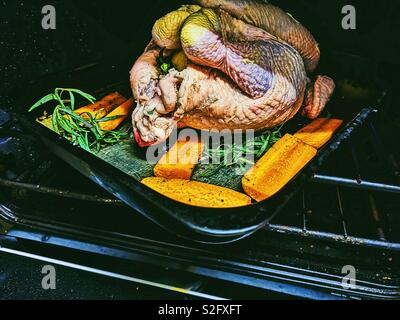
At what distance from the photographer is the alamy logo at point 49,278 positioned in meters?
1.49

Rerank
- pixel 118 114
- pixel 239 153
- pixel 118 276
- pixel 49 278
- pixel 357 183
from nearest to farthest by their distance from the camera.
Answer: pixel 357 183 < pixel 118 276 < pixel 49 278 < pixel 239 153 < pixel 118 114

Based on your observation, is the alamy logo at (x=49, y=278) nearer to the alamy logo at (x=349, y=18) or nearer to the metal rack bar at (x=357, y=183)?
the metal rack bar at (x=357, y=183)

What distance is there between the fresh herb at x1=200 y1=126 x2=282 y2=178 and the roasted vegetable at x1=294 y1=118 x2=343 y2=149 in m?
0.13

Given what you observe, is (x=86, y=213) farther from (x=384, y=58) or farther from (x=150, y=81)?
(x=384, y=58)

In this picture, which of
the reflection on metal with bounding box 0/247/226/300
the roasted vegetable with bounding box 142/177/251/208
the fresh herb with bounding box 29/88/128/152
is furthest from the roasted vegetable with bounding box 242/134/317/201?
the fresh herb with bounding box 29/88/128/152

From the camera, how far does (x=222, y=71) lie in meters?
1.58


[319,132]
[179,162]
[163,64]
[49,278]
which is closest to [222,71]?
[163,64]

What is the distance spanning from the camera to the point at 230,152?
171cm

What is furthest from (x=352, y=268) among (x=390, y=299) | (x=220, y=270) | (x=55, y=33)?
(x=55, y=33)

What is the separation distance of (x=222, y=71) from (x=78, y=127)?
772 mm

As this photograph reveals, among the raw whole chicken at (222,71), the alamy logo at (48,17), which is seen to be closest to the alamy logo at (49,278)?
the raw whole chicken at (222,71)

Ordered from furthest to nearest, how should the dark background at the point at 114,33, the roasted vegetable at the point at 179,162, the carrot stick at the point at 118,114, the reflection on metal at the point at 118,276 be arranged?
the carrot stick at the point at 118,114, the dark background at the point at 114,33, the roasted vegetable at the point at 179,162, the reflection on metal at the point at 118,276

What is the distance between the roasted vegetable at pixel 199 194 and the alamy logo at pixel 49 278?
1.84 ft

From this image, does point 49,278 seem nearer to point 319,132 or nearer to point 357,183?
point 357,183
